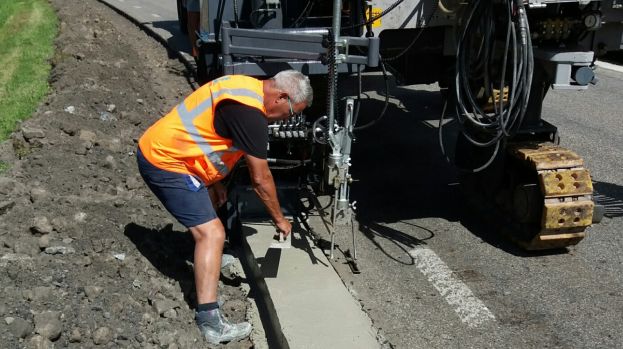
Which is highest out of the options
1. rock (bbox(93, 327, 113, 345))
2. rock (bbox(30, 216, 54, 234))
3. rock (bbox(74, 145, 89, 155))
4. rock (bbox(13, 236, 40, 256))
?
rock (bbox(74, 145, 89, 155))

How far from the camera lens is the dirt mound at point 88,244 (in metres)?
3.78

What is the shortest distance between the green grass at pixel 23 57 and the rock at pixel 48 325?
397cm

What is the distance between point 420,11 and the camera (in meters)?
5.66

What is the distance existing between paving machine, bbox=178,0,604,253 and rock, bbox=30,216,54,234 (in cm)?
183

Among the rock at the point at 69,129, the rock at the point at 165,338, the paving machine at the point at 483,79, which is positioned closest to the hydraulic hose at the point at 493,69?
the paving machine at the point at 483,79

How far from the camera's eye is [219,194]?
16.3ft

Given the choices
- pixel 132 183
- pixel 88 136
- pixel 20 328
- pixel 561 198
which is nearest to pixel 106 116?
pixel 88 136

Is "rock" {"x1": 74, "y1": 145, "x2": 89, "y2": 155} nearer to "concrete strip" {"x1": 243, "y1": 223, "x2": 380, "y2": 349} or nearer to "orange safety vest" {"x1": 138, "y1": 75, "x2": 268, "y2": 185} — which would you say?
"concrete strip" {"x1": 243, "y1": 223, "x2": 380, "y2": 349}

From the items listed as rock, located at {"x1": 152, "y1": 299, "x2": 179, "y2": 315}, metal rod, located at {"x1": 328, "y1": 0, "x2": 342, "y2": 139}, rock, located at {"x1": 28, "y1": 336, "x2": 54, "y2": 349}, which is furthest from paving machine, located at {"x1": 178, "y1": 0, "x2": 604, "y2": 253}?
rock, located at {"x1": 28, "y1": 336, "x2": 54, "y2": 349}

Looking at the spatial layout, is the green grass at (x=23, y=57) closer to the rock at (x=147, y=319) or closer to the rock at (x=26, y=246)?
the rock at (x=26, y=246)

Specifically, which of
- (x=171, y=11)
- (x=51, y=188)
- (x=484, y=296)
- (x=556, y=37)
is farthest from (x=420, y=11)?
(x=171, y=11)

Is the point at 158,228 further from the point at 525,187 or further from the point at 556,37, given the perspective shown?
the point at 556,37

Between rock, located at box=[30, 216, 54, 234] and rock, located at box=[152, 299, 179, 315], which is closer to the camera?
rock, located at box=[152, 299, 179, 315]

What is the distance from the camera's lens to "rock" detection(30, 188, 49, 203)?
518 cm
